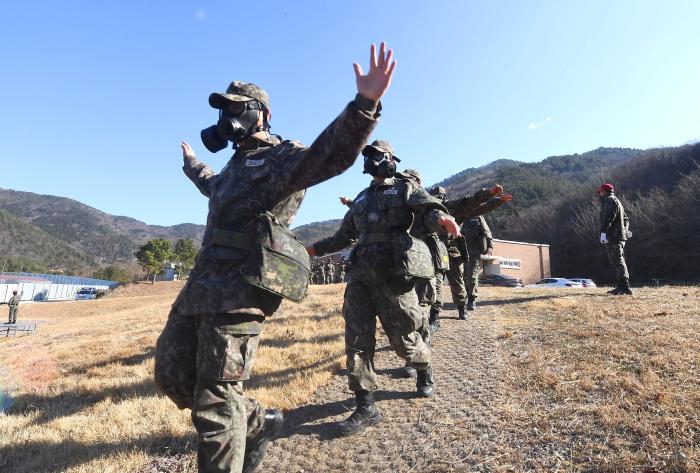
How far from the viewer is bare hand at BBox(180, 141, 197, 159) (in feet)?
12.1

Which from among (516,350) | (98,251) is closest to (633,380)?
(516,350)

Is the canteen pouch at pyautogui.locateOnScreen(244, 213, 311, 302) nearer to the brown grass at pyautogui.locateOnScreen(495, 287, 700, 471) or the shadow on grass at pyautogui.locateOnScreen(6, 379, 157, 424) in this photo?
the brown grass at pyautogui.locateOnScreen(495, 287, 700, 471)

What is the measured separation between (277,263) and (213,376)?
0.70 m

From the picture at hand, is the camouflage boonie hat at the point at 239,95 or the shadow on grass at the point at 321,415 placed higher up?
the camouflage boonie hat at the point at 239,95

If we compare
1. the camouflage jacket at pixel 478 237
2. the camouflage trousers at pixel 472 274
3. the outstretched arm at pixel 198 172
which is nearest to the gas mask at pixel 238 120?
the outstretched arm at pixel 198 172

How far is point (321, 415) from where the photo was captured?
12.2 feet

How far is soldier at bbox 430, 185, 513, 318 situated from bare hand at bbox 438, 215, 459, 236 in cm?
97

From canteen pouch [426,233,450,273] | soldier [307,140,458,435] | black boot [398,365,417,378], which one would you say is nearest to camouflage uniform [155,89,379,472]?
soldier [307,140,458,435]

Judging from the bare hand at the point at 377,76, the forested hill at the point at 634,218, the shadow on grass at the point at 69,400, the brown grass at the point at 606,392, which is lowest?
the shadow on grass at the point at 69,400

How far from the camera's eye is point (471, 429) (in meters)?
3.06

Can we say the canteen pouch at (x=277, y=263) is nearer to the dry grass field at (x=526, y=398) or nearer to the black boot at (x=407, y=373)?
the dry grass field at (x=526, y=398)

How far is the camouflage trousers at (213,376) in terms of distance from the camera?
2148 mm

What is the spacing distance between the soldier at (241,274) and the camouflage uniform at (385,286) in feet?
3.53

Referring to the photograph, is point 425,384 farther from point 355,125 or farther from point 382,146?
point 355,125
